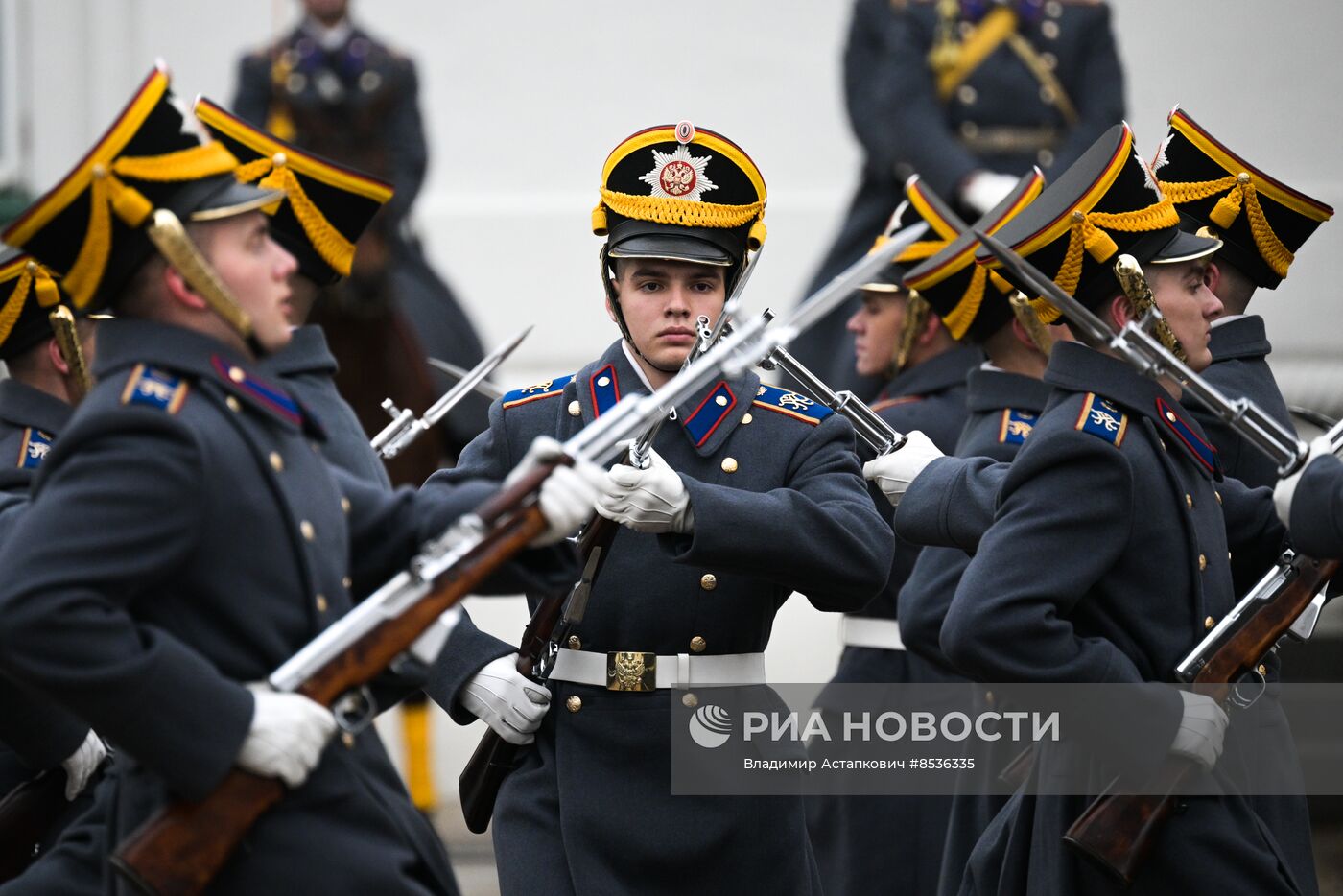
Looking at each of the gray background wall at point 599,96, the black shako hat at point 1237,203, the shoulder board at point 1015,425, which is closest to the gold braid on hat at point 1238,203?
the black shako hat at point 1237,203

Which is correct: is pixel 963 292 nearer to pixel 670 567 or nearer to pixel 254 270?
pixel 670 567

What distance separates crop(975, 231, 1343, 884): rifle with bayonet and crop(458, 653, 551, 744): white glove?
3.83 feet

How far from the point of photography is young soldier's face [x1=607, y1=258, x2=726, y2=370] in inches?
211

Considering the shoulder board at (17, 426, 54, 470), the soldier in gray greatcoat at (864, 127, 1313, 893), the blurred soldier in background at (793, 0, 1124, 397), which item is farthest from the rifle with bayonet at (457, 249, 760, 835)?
the blurred soldier in background at (793, 0, 1124, 397)

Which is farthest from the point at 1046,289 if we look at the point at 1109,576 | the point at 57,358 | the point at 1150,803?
the point at 57,358

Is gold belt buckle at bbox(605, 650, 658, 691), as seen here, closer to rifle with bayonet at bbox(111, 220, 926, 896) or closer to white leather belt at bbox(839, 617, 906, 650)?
rifle with bayonet at bbox(111, 220, 926, 896)

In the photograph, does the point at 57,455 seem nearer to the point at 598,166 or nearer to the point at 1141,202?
the point at 1141,202

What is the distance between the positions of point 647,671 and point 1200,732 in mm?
1177

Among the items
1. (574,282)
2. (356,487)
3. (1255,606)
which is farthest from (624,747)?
(574,282)

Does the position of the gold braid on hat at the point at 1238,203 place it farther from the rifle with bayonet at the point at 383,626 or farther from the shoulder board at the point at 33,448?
the shoulder board at the point at 33,448

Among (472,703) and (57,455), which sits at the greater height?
(57,455)

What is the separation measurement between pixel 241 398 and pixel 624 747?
142 centimetres

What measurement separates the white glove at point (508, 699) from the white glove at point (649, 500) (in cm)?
46

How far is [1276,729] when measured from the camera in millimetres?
5227
